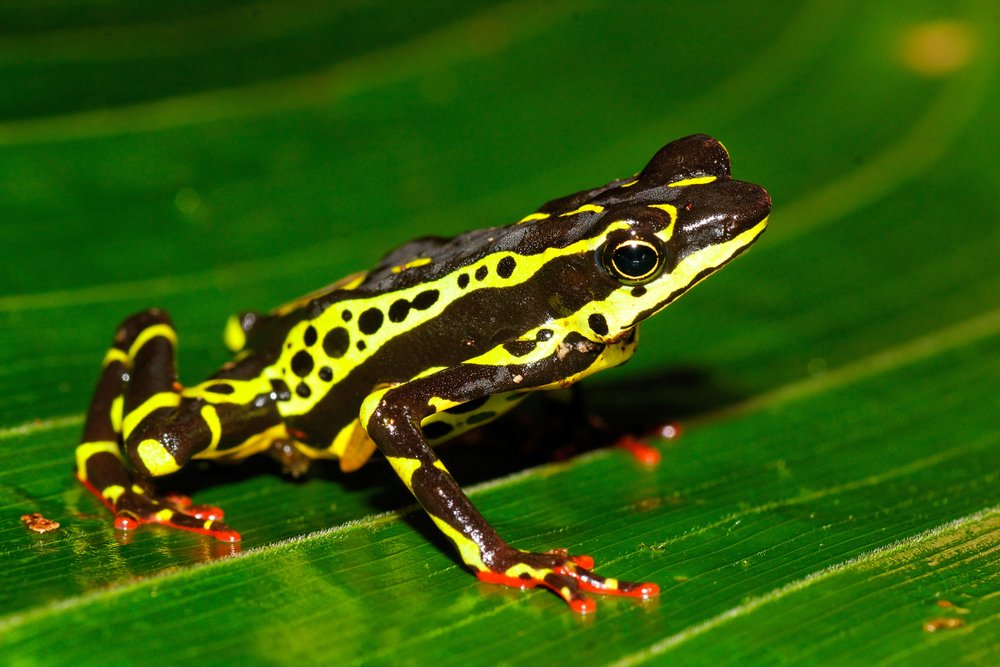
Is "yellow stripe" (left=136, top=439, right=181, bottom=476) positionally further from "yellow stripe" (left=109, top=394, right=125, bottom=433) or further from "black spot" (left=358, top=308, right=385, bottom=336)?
"black spot" (left=358, top=308, right=385, bottom=336)

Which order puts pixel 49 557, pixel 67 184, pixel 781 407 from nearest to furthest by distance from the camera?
pixel 49 557 < pixel 781 407 < pixel 67 184

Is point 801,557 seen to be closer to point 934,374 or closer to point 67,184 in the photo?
point 934,374

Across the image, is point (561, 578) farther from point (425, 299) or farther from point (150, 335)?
point (150, 335)

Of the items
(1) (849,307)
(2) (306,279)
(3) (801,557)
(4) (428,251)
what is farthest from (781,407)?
(2) (306,279)

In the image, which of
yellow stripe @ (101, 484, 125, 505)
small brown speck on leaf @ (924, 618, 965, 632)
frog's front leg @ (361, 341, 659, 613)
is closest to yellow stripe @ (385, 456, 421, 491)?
frog's front leg @ (361, 341, 659, 613)

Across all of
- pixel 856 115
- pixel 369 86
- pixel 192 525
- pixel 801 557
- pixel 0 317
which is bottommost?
pixel 801 557

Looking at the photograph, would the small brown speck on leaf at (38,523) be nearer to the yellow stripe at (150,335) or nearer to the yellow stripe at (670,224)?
the yellow stripe at (150,335)
